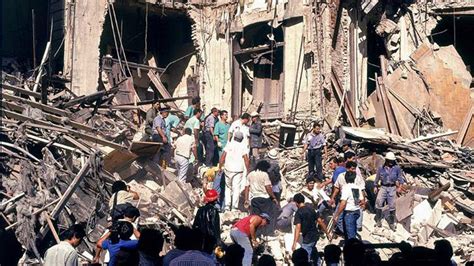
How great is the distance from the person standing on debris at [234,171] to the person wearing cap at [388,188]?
8.32ft

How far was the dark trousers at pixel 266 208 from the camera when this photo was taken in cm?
1345

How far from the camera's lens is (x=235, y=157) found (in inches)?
567

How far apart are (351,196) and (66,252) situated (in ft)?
20.2

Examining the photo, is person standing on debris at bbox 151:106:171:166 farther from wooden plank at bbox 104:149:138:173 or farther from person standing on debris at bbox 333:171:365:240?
person standing on debris at bbox 333:171:365:240

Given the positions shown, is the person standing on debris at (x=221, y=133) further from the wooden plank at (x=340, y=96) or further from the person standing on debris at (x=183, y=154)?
the wooden plank at (x=340, y=96)

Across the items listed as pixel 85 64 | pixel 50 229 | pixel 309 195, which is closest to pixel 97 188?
pixel 50 229

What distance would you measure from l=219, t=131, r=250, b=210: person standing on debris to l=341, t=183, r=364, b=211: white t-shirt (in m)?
2.28

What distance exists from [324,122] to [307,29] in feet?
8.62

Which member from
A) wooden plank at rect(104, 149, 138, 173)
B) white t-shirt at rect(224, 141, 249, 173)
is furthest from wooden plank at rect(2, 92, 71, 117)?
white t-shirt at rect(224, 141, 249, 173)

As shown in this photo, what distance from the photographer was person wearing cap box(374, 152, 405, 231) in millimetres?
14328

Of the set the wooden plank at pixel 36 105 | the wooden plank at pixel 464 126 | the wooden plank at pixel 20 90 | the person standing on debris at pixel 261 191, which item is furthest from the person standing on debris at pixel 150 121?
the wooden plank at pixel 464 126

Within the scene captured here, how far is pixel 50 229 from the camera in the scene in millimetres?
11672

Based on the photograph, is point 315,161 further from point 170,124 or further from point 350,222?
point 350,222

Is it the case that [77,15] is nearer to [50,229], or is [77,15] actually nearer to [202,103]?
[202,103]
